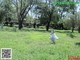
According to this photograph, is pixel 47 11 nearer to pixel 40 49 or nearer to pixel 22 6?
pixel 22 6

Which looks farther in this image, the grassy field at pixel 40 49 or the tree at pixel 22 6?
the tree at pixel 22 6

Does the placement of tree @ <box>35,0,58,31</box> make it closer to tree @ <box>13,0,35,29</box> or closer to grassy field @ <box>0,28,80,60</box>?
tree @ <box>13,0,35,29</box>

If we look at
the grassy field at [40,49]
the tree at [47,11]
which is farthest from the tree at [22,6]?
the grassy field at [40,49]

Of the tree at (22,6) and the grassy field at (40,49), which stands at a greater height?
the tree at (22,6)

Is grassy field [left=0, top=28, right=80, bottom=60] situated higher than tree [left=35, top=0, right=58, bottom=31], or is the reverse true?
tree [left=35, top=0, right=58, bottom=31]

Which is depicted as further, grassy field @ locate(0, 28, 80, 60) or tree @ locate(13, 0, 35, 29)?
tree @ locate(13, 0, 35, 29)

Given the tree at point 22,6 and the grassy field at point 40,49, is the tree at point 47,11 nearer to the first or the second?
the tree at point 22,6

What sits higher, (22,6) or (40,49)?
(22,6)

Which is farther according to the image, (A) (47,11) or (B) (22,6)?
(B) (22,6)

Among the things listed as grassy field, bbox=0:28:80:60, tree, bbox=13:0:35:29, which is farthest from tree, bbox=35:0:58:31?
grassy field, bbox=0:28:80:60

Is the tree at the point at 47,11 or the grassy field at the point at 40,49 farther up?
the tree at the point at 47,11

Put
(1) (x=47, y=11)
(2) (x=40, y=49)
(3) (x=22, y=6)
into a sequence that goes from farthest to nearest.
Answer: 1. (3) (x=22, y=6)
2. (1) (x=47, y=11)
3. (2) (x=40, y=49)

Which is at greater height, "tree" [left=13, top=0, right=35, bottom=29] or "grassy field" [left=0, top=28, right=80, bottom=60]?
"tree" [left=13, top=0, right=35, bottom=29]

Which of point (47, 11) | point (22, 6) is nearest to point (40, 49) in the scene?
point (47, 11)
